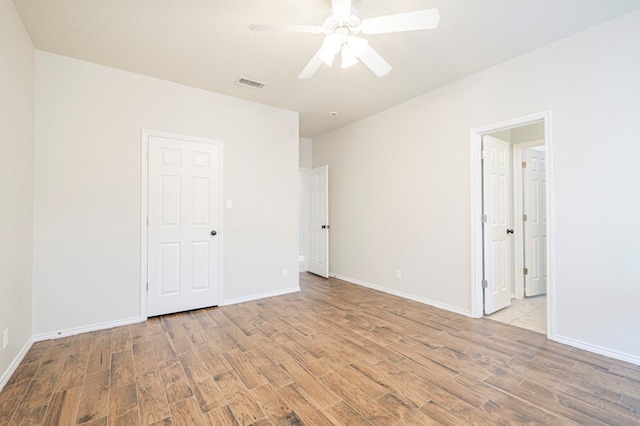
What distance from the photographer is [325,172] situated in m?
5.27

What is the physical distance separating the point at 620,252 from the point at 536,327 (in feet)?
3.61

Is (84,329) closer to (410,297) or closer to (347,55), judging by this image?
(347,55)

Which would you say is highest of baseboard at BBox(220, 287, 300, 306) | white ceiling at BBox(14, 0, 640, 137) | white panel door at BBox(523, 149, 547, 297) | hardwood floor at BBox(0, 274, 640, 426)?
white ceiling at BBox(14, 0, 640, 137)

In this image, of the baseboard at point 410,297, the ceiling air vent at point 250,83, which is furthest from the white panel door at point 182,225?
the baseboard at point 410,297

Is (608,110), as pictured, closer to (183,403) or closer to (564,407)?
(564,407)

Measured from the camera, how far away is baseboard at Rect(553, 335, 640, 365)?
2221mm

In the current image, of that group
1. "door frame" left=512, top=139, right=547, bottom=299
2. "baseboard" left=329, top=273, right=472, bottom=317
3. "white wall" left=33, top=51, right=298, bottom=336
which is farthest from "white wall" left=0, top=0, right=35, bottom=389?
"door frame" left=512, top=139, right=547, bottom=299

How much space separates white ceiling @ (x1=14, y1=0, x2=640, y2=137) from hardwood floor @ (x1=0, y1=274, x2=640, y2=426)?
2758 mm

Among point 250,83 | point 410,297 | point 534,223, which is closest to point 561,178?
point 534,223

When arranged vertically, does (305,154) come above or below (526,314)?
above

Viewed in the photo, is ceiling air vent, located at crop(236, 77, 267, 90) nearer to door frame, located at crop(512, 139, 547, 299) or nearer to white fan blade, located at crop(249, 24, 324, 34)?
white fan blade, located at crop(249, 24, 324, 34)

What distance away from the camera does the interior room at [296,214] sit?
1.95 metres

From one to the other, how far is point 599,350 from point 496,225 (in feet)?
4.84

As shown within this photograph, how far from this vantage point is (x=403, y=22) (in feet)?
5.81
